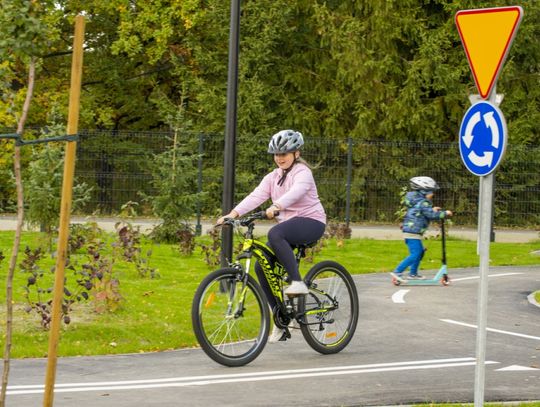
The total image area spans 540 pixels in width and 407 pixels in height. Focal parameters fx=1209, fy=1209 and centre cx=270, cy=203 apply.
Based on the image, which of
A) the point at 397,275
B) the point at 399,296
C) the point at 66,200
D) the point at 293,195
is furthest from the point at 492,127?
the point at 397,275

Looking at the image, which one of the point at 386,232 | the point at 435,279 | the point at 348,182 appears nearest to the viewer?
the point at 435,279

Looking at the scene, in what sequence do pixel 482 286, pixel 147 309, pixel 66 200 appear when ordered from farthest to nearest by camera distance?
pixel 147 309 < pixel 482 286 < pixel 66 200

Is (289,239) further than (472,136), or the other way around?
(289,239)

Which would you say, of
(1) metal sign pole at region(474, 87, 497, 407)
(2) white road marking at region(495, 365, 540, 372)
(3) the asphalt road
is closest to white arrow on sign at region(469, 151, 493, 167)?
(1) metal sign pole at region(474, 87, 497, 407)

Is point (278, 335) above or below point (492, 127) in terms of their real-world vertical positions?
below

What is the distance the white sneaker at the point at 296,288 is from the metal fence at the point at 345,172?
16.6m

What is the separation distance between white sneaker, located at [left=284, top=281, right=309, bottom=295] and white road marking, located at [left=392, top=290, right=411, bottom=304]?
14.5 feet

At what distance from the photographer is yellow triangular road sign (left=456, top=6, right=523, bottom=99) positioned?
7.57 m

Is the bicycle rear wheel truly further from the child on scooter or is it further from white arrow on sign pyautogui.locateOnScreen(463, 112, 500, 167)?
the child on scooter

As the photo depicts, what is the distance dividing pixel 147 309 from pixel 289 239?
10.0 feet

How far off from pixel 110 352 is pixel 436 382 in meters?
2.93

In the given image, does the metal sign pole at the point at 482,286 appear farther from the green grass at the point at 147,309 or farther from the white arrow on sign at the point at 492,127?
the green grass at the point at 147,309

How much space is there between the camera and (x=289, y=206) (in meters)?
10.2

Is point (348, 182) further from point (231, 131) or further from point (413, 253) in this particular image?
point (231, 131)
